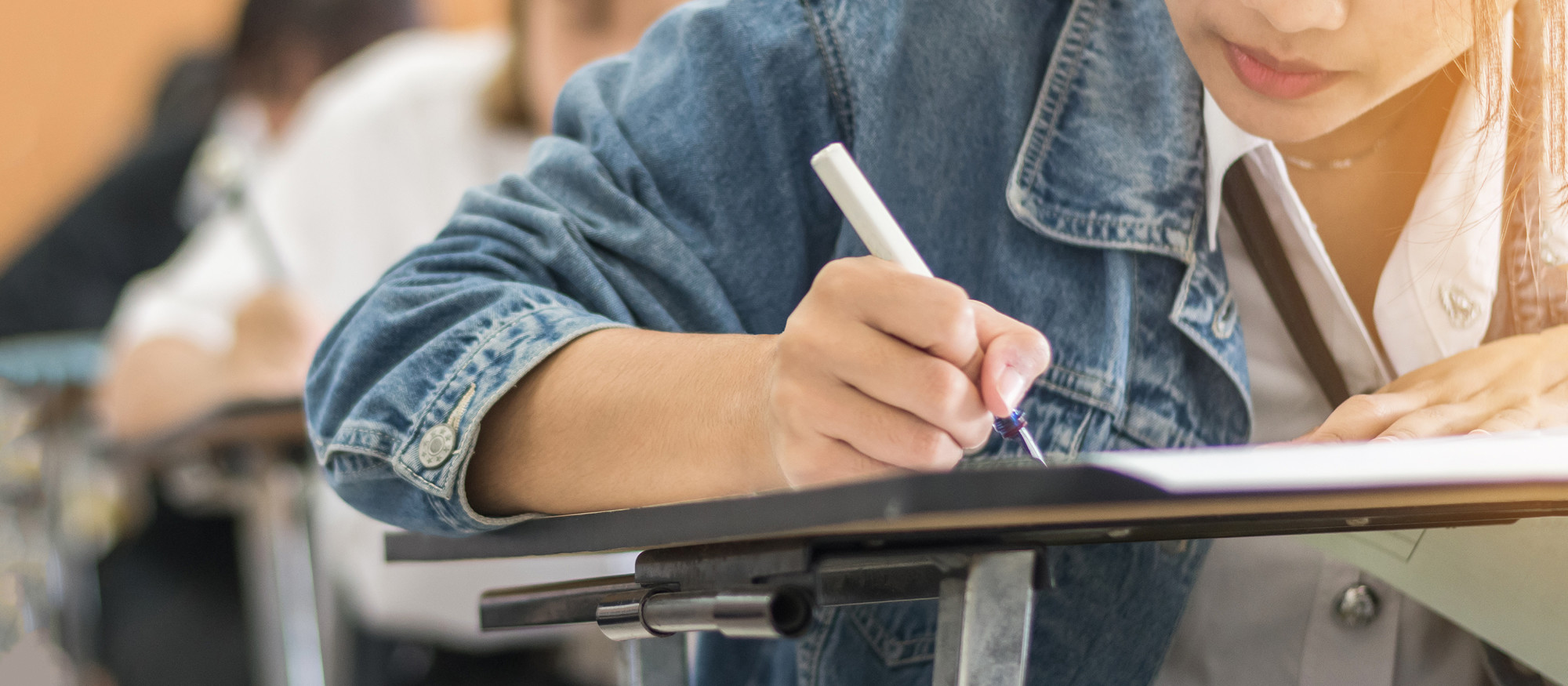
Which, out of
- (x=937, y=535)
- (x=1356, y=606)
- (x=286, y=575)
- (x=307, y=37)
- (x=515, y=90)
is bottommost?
(x=286, y=575)

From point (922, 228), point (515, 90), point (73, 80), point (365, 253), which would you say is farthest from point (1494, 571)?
point (73, 80)

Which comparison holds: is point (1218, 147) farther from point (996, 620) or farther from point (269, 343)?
point (269, 343)

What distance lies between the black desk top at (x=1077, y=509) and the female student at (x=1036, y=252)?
61 mm

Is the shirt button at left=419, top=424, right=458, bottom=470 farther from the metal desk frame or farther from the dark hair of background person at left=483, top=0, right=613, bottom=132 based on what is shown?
the dark hair of background person at left=483, top=0, right=613, bottom=132

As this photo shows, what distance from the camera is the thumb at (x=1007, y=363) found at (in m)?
0.37

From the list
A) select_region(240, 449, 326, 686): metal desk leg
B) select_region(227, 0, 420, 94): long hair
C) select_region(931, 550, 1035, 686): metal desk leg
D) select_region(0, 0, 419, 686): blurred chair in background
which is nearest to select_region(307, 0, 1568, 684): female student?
select_region(931, 550, 1035, 686): metal desk leg

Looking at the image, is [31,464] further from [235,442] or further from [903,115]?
[903,115]

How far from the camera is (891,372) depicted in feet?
1.20

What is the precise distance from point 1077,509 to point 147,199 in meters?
2.03

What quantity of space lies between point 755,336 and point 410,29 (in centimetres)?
183

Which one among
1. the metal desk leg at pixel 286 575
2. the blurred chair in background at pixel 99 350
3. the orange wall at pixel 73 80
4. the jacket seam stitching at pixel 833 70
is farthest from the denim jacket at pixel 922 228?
the orange wall at pixel 73 80

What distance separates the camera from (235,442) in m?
1.24

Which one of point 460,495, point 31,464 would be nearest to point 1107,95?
point 460,495

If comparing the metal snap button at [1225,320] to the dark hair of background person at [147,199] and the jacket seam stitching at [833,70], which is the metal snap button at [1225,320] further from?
the dark hair of background person at [147,199]
